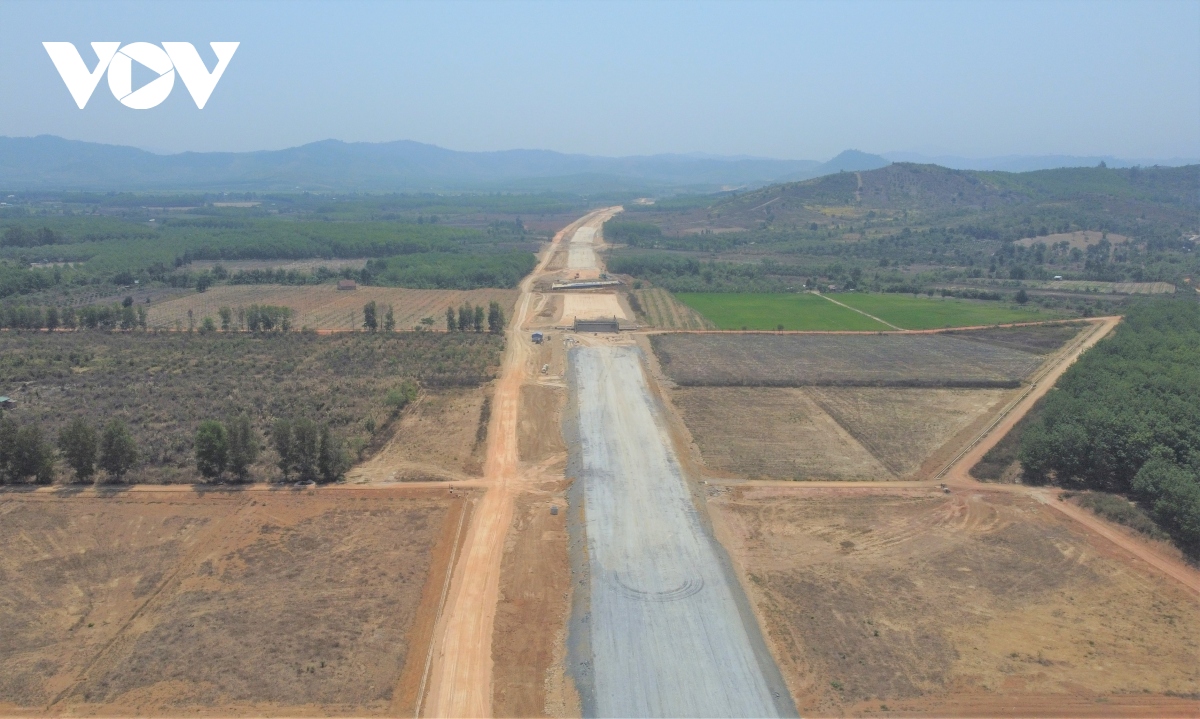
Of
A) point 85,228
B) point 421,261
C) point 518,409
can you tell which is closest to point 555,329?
point 518,409

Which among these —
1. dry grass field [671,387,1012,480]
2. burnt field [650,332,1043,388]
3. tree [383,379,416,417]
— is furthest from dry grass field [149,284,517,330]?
dry grass field [671,387,1012,480]

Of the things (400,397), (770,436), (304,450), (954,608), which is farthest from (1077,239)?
(304,450)

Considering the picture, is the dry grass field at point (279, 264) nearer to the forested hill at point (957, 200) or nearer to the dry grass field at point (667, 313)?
the dry grass field at point (667, 313)

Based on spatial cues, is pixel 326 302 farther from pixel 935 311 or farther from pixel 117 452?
pixel 935 311

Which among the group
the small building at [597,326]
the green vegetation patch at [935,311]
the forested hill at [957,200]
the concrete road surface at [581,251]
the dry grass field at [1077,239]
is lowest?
the small building at [597,326]

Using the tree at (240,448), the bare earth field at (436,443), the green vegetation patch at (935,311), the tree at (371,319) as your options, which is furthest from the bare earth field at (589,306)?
the tree at (240,448)

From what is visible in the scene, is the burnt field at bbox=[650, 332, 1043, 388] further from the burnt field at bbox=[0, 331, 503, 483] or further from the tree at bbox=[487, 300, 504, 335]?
the burnt field at bbox=[0, 331, 503, 483]
